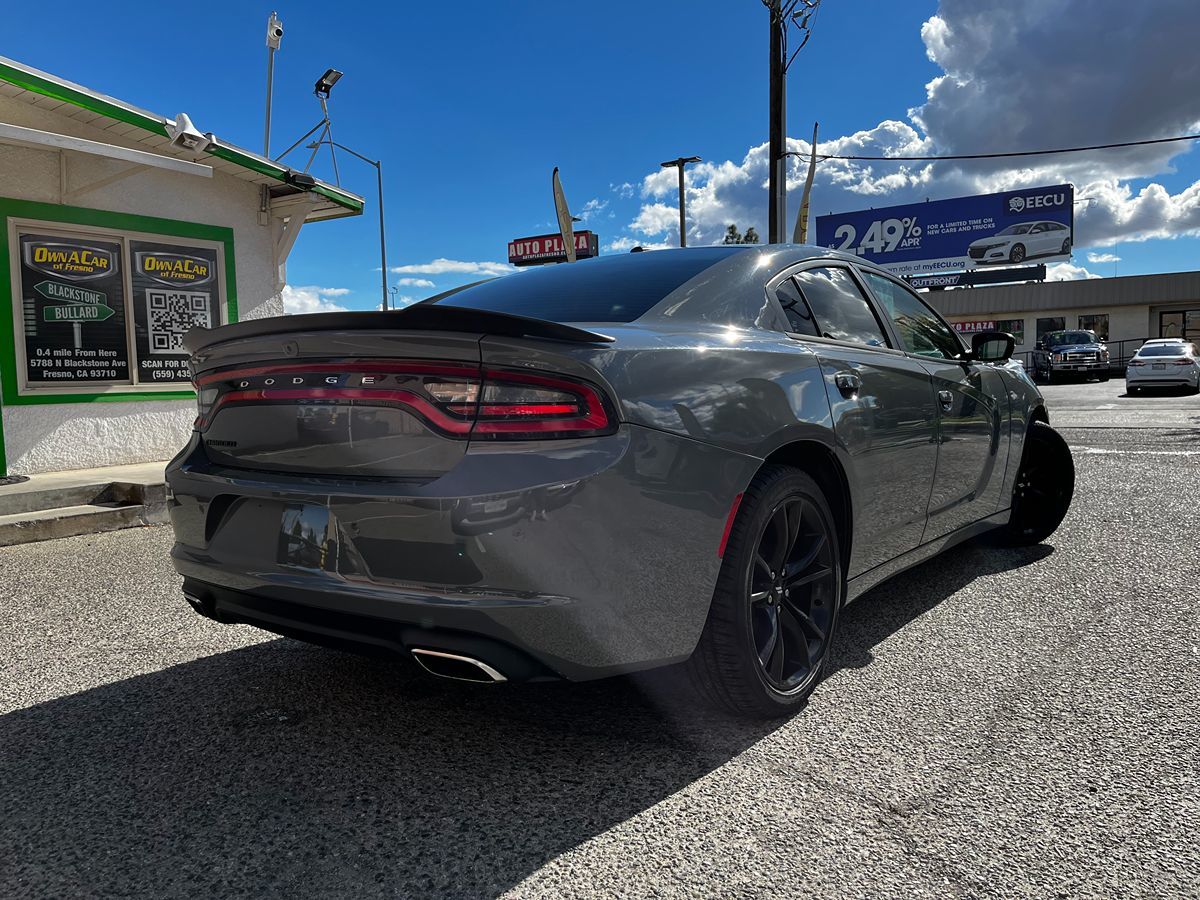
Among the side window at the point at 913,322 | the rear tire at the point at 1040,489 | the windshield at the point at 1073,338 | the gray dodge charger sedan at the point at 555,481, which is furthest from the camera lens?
the windshield at the point at 1073,338

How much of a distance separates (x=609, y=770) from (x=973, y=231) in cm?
4994

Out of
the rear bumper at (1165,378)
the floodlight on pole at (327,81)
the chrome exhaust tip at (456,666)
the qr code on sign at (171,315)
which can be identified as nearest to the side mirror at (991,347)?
the chrome exhaust tip at (456,666)

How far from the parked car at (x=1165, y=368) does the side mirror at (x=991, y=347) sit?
2096cm

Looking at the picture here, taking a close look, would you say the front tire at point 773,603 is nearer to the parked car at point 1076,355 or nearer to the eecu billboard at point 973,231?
the parked car at point 1076,355

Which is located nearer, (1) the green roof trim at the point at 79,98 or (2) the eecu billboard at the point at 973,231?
(1) the green roof trim at the point at 79,98

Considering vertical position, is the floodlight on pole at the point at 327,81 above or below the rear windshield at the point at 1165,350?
above

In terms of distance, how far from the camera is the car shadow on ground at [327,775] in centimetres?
195

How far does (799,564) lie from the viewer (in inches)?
110

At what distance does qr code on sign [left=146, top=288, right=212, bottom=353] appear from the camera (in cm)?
884

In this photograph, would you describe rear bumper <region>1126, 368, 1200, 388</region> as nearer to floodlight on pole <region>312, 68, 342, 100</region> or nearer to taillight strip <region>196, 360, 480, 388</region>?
floodlight on pole <region>312, 68, 342, 100</region>

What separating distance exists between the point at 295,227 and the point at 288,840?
9083 millimetres

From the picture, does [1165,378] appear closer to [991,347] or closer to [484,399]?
[991,347]

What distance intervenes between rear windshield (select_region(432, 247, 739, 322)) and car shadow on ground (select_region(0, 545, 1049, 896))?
122cm

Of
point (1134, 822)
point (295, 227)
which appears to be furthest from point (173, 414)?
point (1134, 822)
